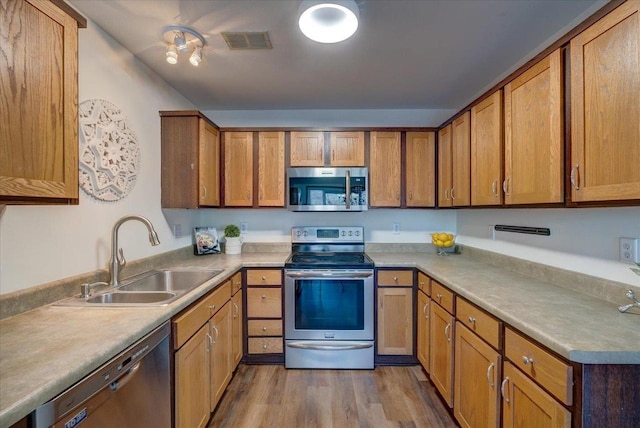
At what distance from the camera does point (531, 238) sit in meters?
1.93

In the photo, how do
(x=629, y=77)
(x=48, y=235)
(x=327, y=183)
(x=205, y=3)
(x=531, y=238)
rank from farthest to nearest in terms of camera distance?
(x=327, y=183), (x=531, y=238), (x=205, y=3), (x=48, y=235), (x=629, y=77)

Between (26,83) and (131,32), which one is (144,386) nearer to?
(26,83)

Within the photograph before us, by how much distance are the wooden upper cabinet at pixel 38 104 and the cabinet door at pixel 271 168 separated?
1.74 meters

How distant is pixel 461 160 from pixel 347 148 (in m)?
1.02

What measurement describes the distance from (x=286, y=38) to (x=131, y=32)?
0.93m

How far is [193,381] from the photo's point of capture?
A: 1527 mm

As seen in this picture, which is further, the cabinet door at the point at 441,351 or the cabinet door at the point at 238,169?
the cabinet door at the point at 238,169

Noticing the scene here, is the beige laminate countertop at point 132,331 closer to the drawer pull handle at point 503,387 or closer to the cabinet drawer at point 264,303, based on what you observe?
the drawer pull handle at point 503,387

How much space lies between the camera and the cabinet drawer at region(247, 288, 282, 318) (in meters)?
2.44

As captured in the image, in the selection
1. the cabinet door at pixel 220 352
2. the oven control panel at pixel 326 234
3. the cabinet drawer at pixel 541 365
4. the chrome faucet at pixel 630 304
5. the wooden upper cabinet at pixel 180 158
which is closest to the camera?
the cabinet drawer at pixel 541 365

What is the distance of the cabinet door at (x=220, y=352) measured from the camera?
5.91ft

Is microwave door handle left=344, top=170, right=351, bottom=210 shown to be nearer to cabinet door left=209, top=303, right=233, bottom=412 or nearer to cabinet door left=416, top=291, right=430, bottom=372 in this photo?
cabinet door left=416, top=291, right=430, bottom=372

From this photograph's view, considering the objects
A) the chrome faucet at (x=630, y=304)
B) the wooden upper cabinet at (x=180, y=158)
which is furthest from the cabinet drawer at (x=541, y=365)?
the wooden upper cabinet at (x=180, y=158)

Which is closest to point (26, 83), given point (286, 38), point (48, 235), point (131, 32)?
point (48, 235)
